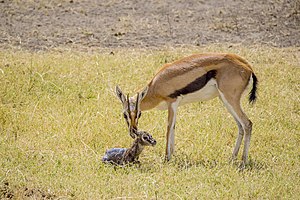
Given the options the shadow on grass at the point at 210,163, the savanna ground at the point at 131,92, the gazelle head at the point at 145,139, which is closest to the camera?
the savanna ground at the point at 131,92

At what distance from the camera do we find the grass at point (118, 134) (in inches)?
211

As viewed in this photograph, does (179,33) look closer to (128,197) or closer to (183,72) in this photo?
(183,72)

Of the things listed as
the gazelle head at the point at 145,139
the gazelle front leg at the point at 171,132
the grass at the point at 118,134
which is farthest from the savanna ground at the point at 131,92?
the gazelle head at the point at 145,139

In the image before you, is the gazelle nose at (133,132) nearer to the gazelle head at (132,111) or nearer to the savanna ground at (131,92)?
the gazelle head at (132,111)

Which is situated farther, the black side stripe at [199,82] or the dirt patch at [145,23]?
the dirt patch at [145,23]

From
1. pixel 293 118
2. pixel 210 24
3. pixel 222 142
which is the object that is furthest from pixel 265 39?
pixel 222 142

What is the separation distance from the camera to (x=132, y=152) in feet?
19.6

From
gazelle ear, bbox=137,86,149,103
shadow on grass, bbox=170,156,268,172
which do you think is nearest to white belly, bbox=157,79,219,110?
gazelle ear, bbox=137,86,149,103

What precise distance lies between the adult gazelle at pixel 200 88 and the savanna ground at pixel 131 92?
14.8 inches

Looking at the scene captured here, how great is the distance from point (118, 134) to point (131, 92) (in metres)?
1.50

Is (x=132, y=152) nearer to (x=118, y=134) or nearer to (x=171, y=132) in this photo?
(x=171, y=132)

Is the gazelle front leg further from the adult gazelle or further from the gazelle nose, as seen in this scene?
the gazelle nose

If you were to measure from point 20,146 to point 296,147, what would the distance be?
279cm

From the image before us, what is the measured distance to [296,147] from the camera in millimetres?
6652
